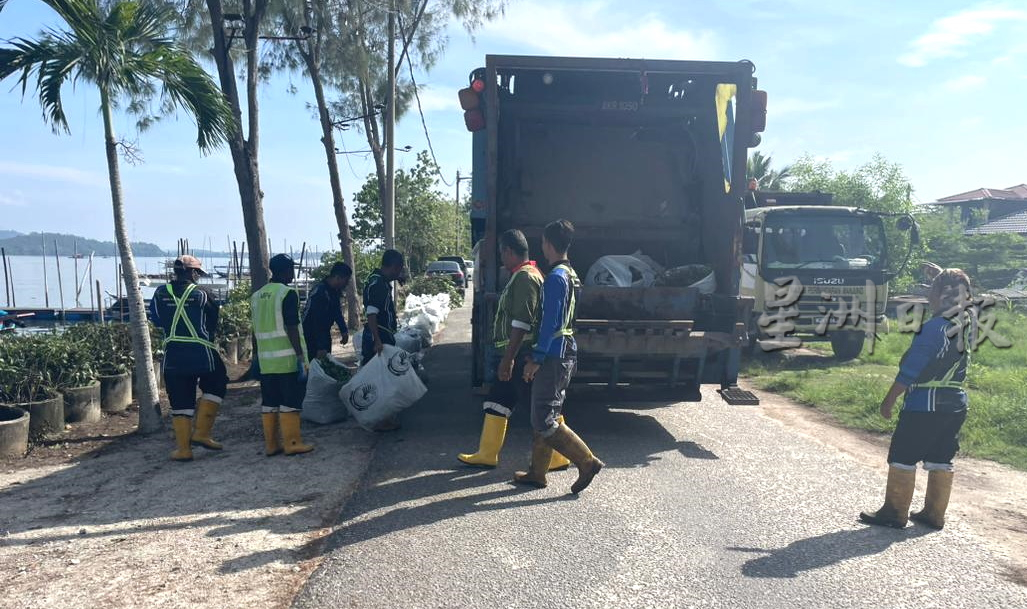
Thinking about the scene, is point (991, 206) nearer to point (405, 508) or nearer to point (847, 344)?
point (847, 344)

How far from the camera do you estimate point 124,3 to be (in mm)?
5973

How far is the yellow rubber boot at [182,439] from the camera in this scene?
215 inches

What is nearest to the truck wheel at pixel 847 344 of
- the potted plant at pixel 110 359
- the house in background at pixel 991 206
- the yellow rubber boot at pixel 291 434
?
the yellow rubber boot at pixel 291 434

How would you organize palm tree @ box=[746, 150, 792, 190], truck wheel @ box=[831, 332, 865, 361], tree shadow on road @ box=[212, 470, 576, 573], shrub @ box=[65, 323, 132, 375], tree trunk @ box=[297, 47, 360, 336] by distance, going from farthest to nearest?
palm tree @ box=[746, 150, 792, 190] → tree trunk @ box=[297, 47, 360, 336] → truck wheel @ box=[831, 332, 865, 361] → shrub @ box=[65, 323, 132, 375] → tree shadow on road @ box=[212, 470, 576, 573]

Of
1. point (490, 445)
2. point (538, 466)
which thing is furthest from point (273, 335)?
point (538, 466)

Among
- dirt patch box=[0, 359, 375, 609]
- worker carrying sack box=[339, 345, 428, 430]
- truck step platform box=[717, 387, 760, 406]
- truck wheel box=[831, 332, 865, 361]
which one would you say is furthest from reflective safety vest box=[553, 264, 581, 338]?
truck wheel box=[831, 332, 865, 361]

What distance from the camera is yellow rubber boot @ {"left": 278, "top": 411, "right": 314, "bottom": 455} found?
5607mm

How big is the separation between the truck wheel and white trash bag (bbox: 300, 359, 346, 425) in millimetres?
7817

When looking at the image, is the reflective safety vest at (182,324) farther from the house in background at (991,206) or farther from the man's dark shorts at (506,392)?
the house in background at (991,206)

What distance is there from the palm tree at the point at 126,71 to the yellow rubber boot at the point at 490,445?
3.12 metres

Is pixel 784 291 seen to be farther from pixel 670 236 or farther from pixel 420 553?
pixel 420 553

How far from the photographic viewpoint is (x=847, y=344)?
10.8 meters

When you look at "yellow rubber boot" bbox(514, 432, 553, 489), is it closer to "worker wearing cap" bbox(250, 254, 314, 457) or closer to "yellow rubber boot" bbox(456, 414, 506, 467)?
"yellow rubber boot" bbox(456, 414, 506, 467)

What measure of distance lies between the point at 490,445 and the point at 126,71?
4.37 meters
